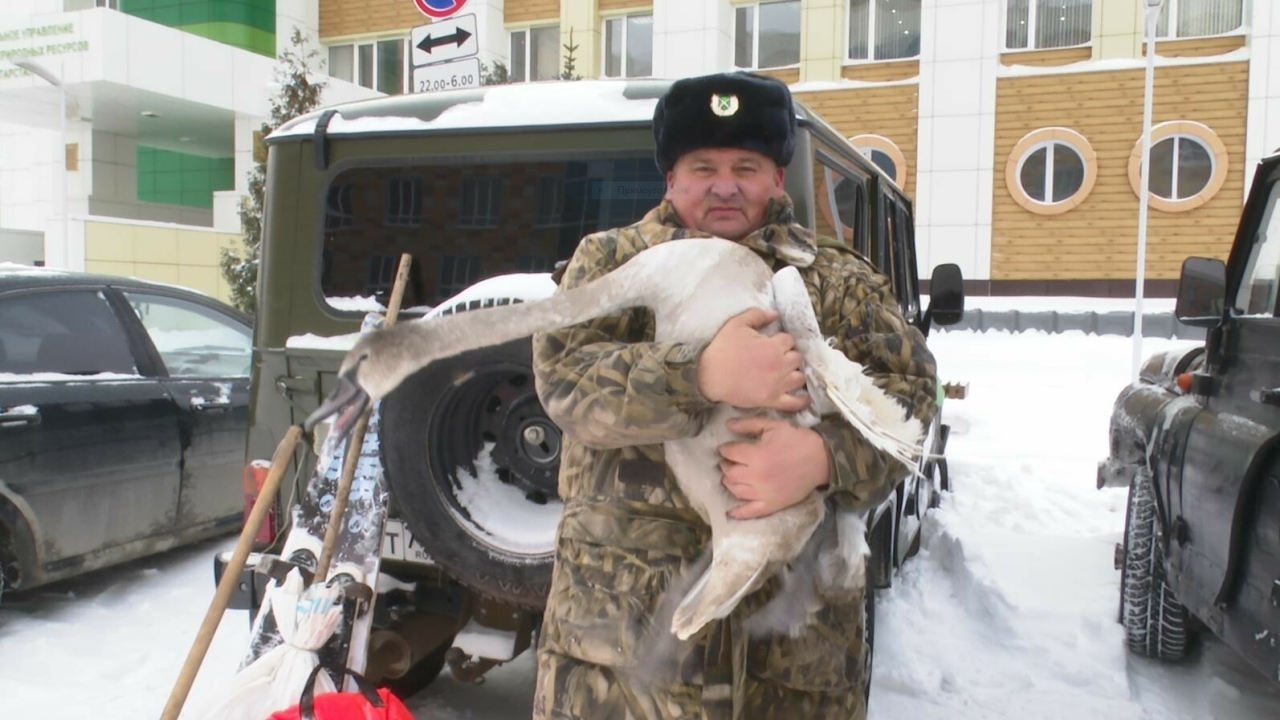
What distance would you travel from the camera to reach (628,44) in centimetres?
1964

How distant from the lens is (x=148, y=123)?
788 inches

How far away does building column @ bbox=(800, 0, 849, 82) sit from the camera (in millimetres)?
17766

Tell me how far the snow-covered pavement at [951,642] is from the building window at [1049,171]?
11.3 meters

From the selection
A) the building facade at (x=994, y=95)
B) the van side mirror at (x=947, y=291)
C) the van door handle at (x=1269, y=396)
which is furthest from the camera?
the building facade at (x=994, y=95)

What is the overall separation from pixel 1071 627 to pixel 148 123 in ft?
68.6

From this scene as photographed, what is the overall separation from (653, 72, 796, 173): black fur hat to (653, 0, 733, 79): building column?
16702mm

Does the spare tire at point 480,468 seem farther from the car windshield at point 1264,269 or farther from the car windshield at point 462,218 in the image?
the car windshield at point 1264,269

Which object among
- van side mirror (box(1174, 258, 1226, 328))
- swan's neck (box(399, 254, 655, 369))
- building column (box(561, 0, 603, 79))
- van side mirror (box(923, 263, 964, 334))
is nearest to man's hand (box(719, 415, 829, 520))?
swan's neck (box(399, 254, 655, 369))

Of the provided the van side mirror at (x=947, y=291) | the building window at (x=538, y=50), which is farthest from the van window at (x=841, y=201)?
the building window at (x=538, y=50)

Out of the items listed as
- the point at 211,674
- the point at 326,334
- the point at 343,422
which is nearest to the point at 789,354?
the point at 343,422

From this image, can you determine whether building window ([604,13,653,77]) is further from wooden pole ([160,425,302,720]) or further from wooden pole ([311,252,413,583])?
wooden pole ([160,425,302,720])

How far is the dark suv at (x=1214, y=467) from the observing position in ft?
9.34

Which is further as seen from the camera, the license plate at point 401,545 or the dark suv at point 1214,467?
the license plate at point 401,545

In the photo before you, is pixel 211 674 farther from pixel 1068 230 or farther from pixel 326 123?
pixel 1068 230
